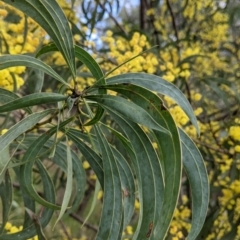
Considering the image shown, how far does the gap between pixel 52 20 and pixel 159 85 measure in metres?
0.19

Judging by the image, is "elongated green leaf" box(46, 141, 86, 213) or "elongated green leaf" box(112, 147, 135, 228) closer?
"elongated green leaf" box(112, 147, 135, 228)

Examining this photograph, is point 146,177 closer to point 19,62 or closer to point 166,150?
point 166,150

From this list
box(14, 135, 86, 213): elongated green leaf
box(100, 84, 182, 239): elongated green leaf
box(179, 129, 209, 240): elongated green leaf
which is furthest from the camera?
box(14, 135, 86, 213): elongated green leaf

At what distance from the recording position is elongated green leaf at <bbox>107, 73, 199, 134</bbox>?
717 mm

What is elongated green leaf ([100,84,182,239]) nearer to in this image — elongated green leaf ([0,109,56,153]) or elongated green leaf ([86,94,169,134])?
elongated green leaf ([86,94,169,134])

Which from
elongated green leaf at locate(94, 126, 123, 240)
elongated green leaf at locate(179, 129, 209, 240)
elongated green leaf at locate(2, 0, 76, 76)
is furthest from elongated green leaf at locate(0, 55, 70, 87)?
elongated green leaf at locate(179, 129, 209, 240)

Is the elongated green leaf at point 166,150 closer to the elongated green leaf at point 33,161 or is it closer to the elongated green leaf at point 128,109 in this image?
the elongated green leaf at point 128,109

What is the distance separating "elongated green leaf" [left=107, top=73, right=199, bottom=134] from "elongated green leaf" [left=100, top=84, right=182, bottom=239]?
1.5 inches

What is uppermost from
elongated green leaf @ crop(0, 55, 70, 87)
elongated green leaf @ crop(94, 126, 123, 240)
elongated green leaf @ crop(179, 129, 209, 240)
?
elongated green leaf @ crop(0, 55, 70, 87)

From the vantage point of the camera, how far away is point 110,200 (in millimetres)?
796

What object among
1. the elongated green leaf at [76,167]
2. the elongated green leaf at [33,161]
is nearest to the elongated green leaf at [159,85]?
the elongated green leaf at [33,161]

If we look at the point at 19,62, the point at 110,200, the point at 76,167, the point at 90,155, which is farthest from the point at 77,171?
the point at 19,62

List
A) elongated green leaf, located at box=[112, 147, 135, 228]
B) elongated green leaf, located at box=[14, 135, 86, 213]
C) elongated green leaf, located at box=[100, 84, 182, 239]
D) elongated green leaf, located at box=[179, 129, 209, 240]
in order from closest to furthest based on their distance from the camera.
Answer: elongated green leaf, located at box=[100, 84, 182, 239] → elongated green leaf, located at box=[179, 129, 209, 240] → elongated green leaf, located at box=[112, 147, 135, 228] → elongated green leaf, located at box=[14, 135, 86, 213]

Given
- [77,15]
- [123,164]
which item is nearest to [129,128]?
[123,164]
